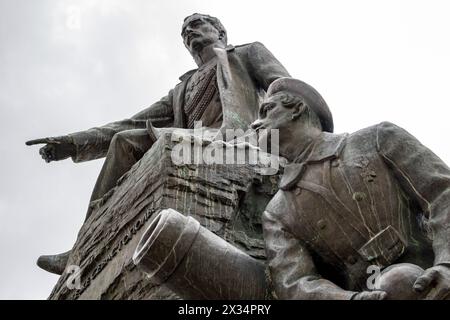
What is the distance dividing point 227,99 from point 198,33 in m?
1.10

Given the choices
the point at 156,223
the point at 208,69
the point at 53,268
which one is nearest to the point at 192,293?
the point at 156,223

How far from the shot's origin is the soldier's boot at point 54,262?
682cm

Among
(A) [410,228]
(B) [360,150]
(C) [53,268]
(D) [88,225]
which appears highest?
(B) [360,150]

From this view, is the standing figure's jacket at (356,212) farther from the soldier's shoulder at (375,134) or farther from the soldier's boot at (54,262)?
the soldier's boot at (54,262)

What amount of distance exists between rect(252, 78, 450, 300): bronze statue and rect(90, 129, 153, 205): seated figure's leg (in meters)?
2.73

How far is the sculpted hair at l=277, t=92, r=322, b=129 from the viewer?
4.58 metres

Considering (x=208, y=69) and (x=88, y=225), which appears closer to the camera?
(x=88, y=225)

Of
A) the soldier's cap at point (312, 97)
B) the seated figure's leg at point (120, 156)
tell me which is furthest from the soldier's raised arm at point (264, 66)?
the soldier's cap at point (312, 97)

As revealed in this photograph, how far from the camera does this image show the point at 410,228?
4113mm

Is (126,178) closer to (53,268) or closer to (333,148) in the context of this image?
(53,268)

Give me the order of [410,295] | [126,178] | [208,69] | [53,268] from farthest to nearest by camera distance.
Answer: [208,69]
[53,268]
[126,178]
[410,295]

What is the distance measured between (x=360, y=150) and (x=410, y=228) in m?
0.44

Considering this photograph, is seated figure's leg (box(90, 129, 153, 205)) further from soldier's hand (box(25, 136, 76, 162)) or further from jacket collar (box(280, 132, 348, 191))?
jacket collar (box(280, 132, 348, 191))

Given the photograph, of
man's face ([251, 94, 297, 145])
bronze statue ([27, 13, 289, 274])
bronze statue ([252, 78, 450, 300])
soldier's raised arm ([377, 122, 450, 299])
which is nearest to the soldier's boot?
bronze statue ([27, 13, 289, 274])
